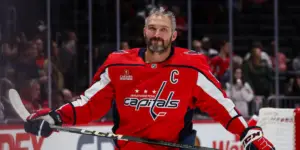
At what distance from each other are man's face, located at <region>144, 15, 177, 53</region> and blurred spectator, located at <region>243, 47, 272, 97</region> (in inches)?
141

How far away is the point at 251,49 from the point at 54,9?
268cm

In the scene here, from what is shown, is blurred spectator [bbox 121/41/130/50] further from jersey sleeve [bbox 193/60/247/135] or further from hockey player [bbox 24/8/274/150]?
jersey sleeve [bbox 193/60/247/135]

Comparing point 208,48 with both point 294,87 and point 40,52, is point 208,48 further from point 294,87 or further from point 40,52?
point 40,52

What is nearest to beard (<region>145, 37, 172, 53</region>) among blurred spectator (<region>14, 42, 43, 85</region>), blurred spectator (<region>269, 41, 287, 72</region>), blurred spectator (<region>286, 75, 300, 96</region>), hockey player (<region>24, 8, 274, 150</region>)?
hockey player (<region>24, 8, 274, 150</region>)

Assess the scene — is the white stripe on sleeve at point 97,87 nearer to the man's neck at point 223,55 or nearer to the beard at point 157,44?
the beard at point 157,44

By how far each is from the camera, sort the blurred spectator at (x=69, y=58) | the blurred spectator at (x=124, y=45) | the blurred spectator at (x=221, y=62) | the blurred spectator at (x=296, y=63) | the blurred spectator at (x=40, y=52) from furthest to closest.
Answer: the blurred spectator at (x=296, y=63), the blurred spectator at (x=221, y=62), the blurred spectator at (x=124, y=45), the blurred spectator at (x=69, y=58), the blurred spectator at (x=40, y=52)

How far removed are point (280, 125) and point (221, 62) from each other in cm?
196

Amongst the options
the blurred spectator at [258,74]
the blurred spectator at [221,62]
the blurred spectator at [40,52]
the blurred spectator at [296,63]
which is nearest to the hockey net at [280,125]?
the blurred spectator at [40,52]

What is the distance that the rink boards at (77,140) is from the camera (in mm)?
4496

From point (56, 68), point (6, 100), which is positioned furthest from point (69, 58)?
point (6, 100)

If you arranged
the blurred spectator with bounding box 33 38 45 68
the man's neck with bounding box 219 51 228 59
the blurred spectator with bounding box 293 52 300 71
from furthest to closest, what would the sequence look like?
the blurred spectator with bounding box 293 52 300 71 < the man's neck with bounding box 219 51 228 59 < the blurred spectator with bounding box 33 38 45 68

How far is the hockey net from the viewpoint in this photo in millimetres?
4582

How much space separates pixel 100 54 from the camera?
18.9ft

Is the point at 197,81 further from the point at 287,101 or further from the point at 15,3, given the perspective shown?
the point at 287,101
